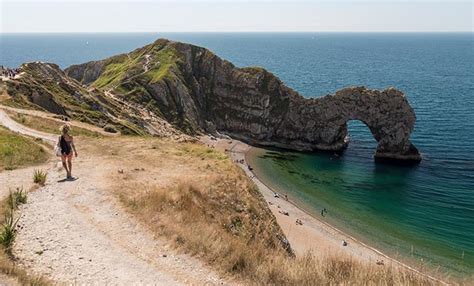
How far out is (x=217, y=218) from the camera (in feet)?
82.8

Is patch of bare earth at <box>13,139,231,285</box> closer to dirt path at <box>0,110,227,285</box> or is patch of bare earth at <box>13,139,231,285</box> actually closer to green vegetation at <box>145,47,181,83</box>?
dirt path at <box>0,110,227,285</box>

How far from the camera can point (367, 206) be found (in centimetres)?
6353

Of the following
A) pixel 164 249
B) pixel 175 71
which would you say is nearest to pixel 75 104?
pixel 175 71

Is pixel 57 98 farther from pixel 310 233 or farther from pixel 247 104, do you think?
pixel 247 104

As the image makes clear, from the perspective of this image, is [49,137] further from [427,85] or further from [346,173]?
[427,85]

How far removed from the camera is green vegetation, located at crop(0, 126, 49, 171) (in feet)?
89.0

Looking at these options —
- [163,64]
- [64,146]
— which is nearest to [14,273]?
[64,146]

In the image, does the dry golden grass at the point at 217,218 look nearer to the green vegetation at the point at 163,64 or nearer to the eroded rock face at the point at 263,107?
the eroded rock face at the point at 263,107

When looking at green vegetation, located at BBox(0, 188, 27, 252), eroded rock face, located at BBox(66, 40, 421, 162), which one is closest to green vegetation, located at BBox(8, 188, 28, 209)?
green vegetation, located at BBox(0, 188, 27, 252)

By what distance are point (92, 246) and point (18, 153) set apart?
1705cm

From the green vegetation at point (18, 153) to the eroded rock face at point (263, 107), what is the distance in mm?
64586

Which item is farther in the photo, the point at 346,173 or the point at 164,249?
the point at 346,173

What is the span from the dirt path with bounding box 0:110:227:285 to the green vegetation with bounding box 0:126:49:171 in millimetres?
6990

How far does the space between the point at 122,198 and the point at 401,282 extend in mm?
13574
